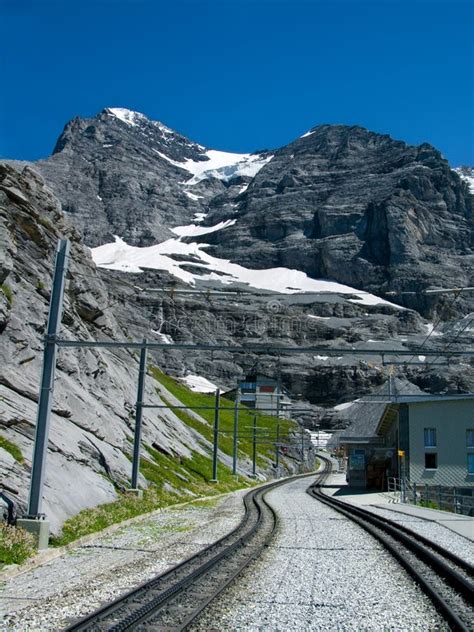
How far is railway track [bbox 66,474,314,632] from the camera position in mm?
8906

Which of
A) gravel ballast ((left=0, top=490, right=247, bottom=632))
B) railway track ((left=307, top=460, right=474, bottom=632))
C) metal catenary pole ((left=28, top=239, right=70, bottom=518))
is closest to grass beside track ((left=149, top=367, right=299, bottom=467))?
gravel ballast ((left=0, top=490, right=247, bottom=632))

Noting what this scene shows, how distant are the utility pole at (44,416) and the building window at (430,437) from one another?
34.3 m

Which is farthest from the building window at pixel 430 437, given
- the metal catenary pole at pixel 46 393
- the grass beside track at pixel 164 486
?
the metal catenary pole at pixel 46 393

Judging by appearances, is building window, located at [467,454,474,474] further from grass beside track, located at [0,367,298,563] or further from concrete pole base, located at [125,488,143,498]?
concrete pole base, located at [125,488,143,498]

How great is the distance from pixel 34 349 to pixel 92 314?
18.6 m

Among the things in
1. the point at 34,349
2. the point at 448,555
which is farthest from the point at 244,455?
the point at 448,555

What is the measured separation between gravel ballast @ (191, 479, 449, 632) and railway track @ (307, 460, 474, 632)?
8.0 inches

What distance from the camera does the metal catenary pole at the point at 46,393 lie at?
1588 cm

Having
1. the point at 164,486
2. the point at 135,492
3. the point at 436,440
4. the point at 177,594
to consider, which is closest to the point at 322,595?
the point at 177,594

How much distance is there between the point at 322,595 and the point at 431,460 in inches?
1422

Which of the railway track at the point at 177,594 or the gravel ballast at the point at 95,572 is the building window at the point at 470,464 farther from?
the railway track at the point at 177,594

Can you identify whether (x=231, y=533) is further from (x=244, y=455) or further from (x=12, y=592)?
(x=244, y=455)

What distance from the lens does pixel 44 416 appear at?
16562 mm

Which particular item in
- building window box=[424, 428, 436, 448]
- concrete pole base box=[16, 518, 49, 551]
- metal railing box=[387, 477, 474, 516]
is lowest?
metal railing box=[387, 477, 474, 516]
